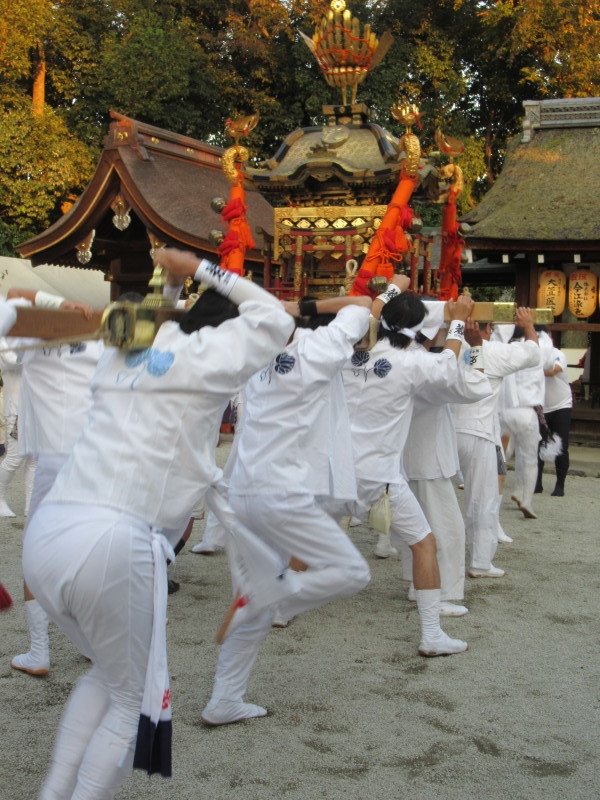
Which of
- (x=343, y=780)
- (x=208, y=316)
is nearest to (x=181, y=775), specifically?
(x=343, y=780)

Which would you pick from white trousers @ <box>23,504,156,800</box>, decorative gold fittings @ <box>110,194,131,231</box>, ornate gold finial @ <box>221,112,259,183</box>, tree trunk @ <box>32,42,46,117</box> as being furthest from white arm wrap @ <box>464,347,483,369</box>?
tree trunk @ <box>32,42,46,117</box>

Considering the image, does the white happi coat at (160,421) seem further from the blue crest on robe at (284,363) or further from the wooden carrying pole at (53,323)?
the blue crest on robe at (284,363)

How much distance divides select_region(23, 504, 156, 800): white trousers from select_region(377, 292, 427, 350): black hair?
2463 mm

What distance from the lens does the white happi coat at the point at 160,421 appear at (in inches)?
94.8

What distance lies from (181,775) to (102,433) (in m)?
1.43

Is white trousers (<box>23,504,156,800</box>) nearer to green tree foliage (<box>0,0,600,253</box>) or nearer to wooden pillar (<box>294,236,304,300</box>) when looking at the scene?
wooden pillar (<box>294,236,304,300</box>)

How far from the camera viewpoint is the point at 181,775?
309 cm

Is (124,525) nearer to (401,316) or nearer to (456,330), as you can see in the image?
(401,316)

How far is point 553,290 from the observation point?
14.0 metres

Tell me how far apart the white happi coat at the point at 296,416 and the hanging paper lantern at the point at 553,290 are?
1100cm

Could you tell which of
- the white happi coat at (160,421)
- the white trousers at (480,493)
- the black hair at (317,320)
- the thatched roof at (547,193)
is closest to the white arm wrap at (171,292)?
the white happi coat at (160,421)

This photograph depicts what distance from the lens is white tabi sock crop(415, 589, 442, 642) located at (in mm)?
4410

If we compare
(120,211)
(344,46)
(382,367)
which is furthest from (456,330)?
(120,211)

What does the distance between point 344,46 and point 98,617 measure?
8.48 meters
